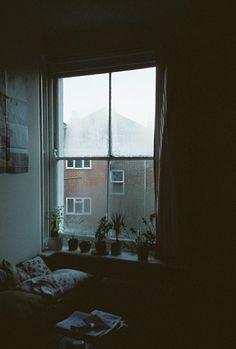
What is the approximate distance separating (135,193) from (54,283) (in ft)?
4.44

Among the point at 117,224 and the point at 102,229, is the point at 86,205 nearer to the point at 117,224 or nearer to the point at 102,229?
the point at 102,229

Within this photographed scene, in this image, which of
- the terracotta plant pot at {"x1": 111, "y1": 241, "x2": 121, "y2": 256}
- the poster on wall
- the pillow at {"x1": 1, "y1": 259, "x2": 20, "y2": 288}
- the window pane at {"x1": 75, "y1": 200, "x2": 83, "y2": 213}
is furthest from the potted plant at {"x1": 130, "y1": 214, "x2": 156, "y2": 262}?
the poster on wall

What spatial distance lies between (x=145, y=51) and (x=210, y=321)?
2814mm

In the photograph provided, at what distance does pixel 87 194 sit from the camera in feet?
12.2

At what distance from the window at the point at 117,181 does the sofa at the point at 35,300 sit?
100 cm

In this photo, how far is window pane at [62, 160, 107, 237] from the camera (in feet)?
12.0

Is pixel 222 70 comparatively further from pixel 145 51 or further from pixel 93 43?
pixel 93 43

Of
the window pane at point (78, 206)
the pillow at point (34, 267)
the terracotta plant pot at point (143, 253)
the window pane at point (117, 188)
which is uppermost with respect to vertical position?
Answer: the window pane at point (117, 188)

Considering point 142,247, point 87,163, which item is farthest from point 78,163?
point 142,247

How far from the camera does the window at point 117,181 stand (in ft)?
11.8

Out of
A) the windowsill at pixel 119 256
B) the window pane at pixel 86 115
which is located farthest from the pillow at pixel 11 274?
the window pane at pixel 86 115

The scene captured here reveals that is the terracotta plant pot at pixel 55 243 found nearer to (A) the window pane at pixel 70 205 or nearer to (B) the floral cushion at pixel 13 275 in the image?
(A) the window pane at pixel 70 205

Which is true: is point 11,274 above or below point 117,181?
below

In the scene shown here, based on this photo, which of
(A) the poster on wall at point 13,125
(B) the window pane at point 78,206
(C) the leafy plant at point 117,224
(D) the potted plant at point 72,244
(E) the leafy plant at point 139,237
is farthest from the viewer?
(B) the window pane at point 78,206
